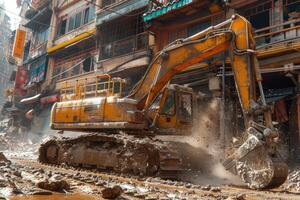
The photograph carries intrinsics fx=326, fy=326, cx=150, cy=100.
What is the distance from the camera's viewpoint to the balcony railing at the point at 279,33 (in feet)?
40.3

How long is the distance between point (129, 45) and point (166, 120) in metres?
11.1

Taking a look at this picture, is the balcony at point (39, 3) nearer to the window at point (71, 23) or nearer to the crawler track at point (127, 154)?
the window at point (71, 23)

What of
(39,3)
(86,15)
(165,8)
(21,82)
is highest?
(39,3)

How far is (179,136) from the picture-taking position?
31.5 feet

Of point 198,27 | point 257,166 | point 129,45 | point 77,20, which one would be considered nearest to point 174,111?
point 257,166

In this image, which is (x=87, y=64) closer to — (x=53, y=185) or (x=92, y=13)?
(x=92, y=13)

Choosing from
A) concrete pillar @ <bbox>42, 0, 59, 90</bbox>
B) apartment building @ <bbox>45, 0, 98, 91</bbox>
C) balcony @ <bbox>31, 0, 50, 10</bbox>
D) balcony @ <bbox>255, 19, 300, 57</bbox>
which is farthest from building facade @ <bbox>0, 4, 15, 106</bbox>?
balcony @ <bbox>255, 19, 300, 57</bbox>

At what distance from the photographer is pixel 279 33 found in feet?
43.0

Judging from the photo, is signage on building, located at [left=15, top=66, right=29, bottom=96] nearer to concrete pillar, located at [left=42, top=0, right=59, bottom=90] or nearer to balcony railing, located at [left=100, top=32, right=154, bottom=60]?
concrete pillar, located at [left=42, top=0, right=59, bottom=90]

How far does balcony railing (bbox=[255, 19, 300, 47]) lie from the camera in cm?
1229

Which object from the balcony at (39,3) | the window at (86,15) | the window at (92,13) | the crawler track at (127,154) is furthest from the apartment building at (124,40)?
the balcony at (39,3)

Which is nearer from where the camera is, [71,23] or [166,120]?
[166,120]

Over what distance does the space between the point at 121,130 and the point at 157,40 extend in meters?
9.88

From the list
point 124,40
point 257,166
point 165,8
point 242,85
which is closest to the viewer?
point 257,166
